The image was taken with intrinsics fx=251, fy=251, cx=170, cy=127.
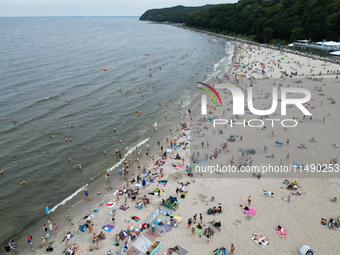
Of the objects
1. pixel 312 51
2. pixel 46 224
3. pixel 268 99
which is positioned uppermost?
pixel 312 51

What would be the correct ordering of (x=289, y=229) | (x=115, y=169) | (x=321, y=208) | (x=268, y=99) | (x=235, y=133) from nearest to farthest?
1. (x=289, y=229)
2. (x=321, y=208)
3. (x=115, y=169)
4. (x=235, y=133)
5. (x=268, y=99)

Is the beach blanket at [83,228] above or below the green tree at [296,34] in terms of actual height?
below

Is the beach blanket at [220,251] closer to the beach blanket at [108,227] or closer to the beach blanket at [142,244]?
the beach blanket at [142,244]

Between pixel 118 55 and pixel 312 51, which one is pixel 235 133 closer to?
pixel 312 51

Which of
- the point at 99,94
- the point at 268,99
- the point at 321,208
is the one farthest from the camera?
the point at 99,94

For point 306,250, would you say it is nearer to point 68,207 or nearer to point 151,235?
point 151,235

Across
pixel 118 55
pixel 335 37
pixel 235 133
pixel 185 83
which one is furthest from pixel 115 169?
pixel 335 37

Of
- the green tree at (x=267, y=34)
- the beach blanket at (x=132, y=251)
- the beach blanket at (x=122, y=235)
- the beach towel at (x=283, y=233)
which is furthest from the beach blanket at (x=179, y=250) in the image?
the green tree at (x=267, y=34)
